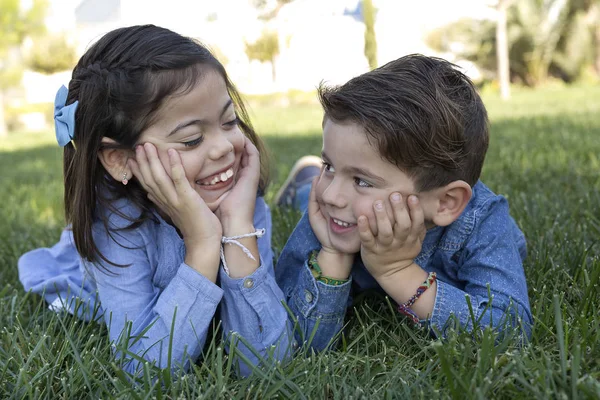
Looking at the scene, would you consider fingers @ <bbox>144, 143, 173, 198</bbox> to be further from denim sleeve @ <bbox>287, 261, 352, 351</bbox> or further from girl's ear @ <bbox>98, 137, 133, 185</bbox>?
denim sleeve @ <bbox>287, 261, 352, 351</bbox>

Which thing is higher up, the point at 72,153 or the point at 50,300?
the point at 72,153

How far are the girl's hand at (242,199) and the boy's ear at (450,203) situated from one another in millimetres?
606

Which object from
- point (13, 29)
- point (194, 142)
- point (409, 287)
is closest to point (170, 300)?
point (194, 142)

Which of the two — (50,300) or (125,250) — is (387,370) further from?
(50,300)

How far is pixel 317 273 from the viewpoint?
1970mm

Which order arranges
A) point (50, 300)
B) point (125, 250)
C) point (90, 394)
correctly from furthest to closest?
point (50, 300) < point (125, 250) < point (90, 394)

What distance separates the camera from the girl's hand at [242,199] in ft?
6.68

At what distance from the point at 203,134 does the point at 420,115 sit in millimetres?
695

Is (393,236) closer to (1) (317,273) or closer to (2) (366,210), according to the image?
(2) (366,210)

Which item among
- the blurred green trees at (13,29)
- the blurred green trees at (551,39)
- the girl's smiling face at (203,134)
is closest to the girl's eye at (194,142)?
the girl's smiling face at (203,134)

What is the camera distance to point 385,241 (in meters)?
1.79

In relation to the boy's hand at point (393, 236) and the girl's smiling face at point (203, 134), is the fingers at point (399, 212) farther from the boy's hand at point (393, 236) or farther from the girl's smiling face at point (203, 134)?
the girl's smiling face at point (203, 134)

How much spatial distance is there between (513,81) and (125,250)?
73.5 ft

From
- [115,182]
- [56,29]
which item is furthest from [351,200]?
[56,29]
